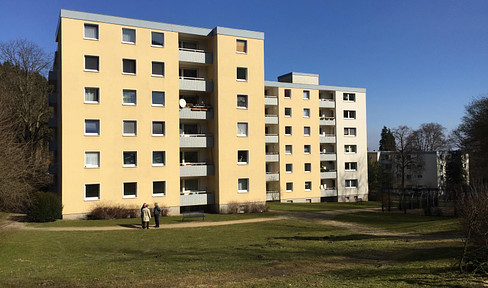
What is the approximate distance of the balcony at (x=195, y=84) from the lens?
35219 millimetres

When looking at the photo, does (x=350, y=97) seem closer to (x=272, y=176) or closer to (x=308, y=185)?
(x=308, y=185)

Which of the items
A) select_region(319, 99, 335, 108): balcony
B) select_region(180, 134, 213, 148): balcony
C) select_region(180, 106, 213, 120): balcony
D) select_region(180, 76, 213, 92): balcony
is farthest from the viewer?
select_region(319, 99, 335, 108): balcony

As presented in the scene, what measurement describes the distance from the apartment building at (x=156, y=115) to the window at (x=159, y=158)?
9 centimetres

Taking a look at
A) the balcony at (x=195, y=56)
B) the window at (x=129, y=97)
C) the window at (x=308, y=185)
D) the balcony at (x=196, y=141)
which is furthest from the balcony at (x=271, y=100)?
the window at (x=129, y=97)

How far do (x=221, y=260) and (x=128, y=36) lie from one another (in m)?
25.4

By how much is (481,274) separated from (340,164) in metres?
48.0

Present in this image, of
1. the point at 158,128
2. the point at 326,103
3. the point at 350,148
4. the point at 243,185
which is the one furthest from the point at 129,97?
the point at 350,148

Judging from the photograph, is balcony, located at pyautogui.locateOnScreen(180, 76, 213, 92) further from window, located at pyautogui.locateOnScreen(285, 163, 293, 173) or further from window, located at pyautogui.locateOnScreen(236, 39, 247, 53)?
window, located at pyautogui.locateOnScreen(285, 163, 293, 173)

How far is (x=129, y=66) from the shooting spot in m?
33.1

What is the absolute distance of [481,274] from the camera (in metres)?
11.0

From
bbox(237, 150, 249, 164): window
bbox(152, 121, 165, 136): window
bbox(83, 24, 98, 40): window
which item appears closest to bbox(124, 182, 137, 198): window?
bbox(152, 121, 165, 136): window

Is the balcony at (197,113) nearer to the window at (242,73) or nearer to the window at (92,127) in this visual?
the window at (242,73)

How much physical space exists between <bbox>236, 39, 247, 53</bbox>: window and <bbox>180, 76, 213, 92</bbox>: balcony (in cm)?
442

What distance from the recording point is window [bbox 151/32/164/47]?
1341 inches
